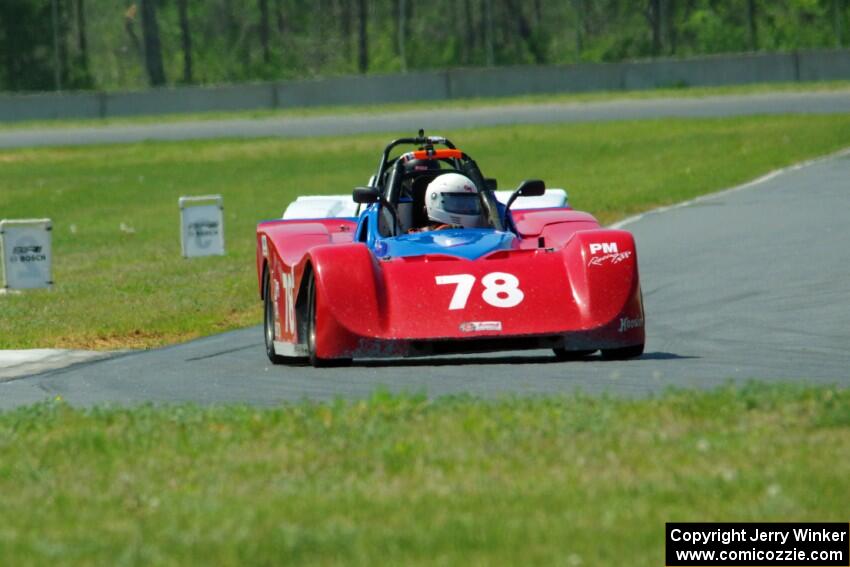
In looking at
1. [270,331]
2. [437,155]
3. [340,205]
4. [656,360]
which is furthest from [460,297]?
[340,205]

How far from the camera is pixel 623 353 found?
11328mm

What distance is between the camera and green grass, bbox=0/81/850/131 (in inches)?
2137

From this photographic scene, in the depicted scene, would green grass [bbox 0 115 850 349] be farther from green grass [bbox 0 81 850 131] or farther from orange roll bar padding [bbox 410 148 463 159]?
green grass [bbox 0 81 850 131]

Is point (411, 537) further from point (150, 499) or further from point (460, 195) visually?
point (460, 195)

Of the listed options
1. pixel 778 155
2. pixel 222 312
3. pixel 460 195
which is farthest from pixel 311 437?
pixel 778 155

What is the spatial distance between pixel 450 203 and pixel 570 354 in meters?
1.61

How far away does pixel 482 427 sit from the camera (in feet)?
25.1

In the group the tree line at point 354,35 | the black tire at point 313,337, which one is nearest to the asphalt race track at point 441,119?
the tree line at point 354,35

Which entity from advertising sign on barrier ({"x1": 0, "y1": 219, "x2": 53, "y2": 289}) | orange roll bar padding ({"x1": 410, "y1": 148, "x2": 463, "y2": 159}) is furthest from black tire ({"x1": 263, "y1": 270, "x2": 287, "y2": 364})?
advertising sign on barrier ({"x1": 0, "y1": 219, "x2": 53, "y2": 289})

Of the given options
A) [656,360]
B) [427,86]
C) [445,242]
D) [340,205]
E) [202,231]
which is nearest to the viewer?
[656,360]

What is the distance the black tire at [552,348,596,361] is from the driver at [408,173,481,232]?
1.34 meters

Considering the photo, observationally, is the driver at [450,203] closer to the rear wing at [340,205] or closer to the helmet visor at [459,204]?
the helmet visor at [459,204]

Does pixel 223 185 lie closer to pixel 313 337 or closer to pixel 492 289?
pixel 313 337

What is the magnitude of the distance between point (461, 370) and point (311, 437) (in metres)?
3.30
